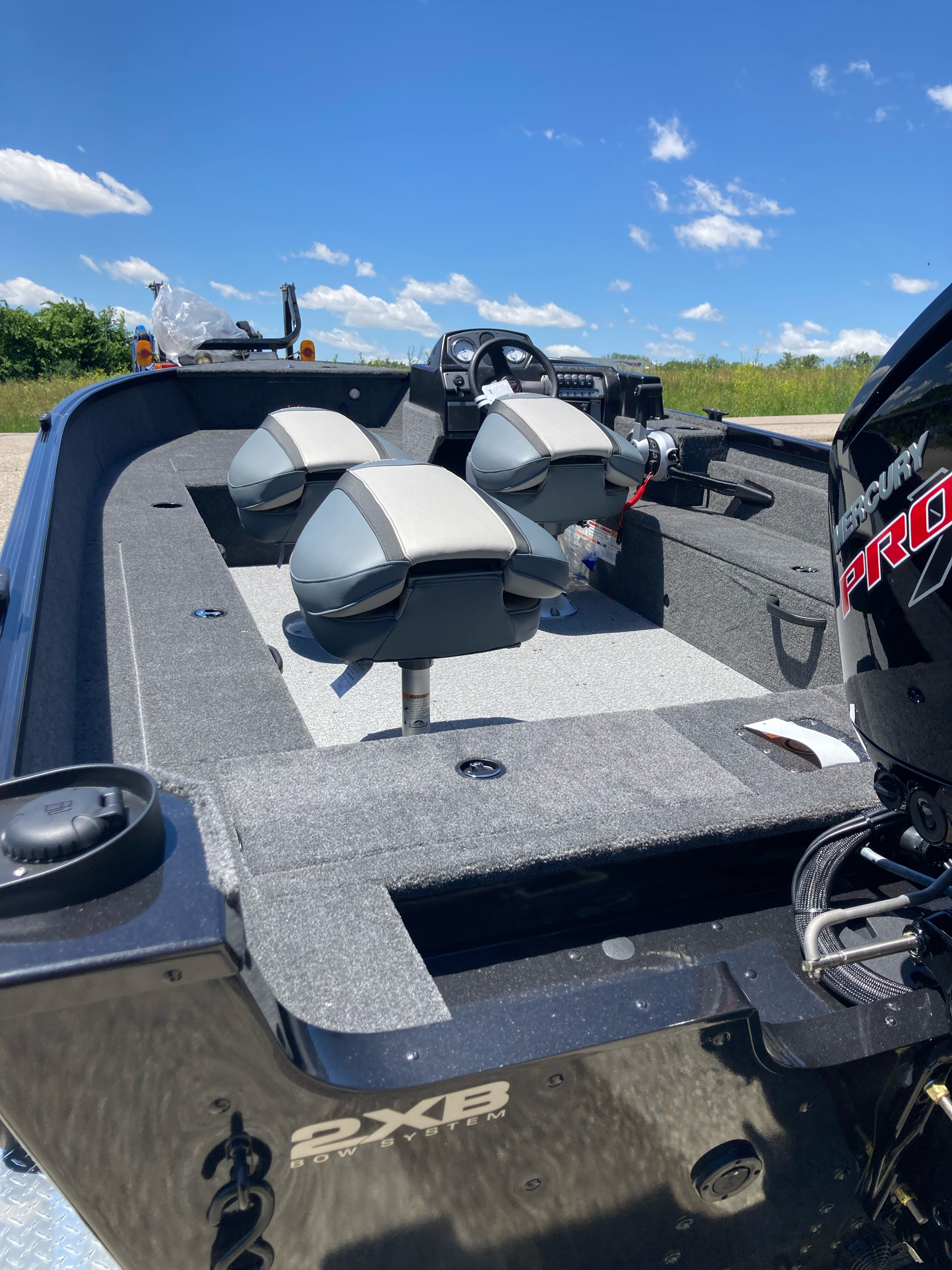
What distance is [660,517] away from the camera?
122 inches

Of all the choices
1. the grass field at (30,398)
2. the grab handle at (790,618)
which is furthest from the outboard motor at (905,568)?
Answer: the grass field at (30,398)

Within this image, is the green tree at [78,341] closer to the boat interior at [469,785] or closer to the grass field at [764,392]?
the grass field at [764,392]

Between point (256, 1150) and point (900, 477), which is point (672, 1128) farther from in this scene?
point (900, 477)

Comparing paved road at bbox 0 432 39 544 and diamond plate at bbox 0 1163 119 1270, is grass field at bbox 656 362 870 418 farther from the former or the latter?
diamond plate at bbox 0 1163 119 1270

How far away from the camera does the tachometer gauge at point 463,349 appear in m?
3.92

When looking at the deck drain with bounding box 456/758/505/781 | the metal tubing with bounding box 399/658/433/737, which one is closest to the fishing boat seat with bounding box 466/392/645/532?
the metal tubing with bounding box 399/658/433/737

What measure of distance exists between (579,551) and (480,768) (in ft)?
7.26

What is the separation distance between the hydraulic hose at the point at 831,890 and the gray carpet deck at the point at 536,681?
0.99 metres

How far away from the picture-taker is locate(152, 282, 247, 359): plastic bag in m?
6.76

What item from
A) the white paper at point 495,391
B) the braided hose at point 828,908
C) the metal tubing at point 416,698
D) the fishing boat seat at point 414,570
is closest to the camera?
the braided hose at point 828,908

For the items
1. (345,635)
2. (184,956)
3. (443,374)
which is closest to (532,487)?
(345,635)

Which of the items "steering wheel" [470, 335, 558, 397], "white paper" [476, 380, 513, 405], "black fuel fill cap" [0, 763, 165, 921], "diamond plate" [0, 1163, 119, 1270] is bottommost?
"diamond plate" [0, 1163, 119, 1270]

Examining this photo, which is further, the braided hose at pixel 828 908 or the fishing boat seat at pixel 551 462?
the fishing boat seat at pixel 551 462

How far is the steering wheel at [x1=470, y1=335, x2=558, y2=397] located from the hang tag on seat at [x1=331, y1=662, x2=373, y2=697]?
2.20 metres
